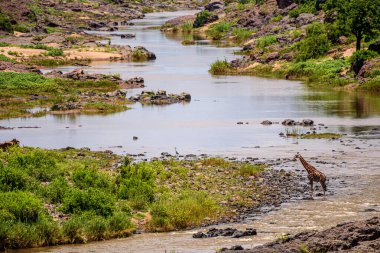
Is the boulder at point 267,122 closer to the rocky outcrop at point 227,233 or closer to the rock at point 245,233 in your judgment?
the rock at point 245,233

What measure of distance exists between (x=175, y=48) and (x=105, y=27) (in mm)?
35894

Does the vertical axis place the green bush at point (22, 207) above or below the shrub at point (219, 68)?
below

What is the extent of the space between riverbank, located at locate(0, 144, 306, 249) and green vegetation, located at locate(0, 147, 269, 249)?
3cm

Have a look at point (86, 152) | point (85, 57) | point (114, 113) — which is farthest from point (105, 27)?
point (86, 152)

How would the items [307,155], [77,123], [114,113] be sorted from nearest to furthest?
1. [307,155]
2. [77,123]
3. [114,113]

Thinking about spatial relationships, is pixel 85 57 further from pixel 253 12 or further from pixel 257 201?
pixel 257 201

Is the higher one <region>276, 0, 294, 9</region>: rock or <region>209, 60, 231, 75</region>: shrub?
<region>276, 0, 294, 9</region>: rock

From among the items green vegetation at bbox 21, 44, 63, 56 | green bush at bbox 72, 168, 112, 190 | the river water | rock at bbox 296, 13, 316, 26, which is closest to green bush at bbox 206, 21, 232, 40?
rock at bbox 296, 13, 316, 26

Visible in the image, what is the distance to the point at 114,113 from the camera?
56969 millimetres

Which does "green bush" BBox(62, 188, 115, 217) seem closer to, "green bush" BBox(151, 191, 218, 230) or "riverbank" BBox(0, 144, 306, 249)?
"riverbank" BBox(0, 144, 306, 249)

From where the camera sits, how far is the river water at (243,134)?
25.8 m

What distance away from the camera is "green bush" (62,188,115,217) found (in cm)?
2616

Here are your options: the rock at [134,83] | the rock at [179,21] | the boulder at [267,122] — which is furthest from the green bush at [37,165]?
the rock at [179,21]

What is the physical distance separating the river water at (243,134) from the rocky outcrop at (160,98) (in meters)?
1.02
